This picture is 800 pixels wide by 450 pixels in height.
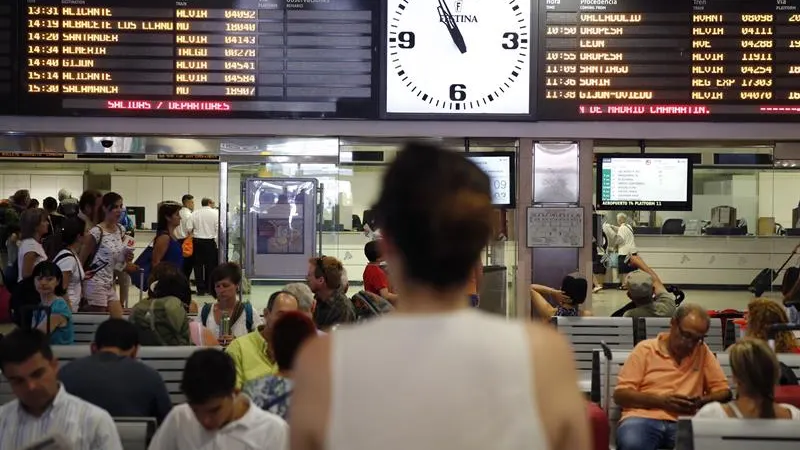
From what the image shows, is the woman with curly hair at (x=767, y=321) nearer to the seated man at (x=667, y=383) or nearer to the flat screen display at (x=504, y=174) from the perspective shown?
the seated man at (x=667, y=383)

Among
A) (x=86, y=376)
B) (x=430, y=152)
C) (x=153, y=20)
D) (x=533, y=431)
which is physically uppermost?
(x=153, y=20)

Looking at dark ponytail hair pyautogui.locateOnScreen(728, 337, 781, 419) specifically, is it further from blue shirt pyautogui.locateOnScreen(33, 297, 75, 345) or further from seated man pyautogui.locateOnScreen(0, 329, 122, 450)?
blue shirt pyautogui.locateOnScreen(33, 297, 75, 345)

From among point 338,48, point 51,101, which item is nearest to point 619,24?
point 338,48

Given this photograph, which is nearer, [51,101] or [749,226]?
[51,101]

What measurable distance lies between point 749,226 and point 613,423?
14962 millimetres

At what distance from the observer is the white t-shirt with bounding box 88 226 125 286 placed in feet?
29.9

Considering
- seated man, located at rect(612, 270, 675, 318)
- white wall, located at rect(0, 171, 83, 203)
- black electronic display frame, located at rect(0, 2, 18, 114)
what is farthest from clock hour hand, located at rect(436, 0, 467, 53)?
white wall, located at rect(0, 171, 83, 203)

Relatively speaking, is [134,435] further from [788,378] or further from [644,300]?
[644,300]

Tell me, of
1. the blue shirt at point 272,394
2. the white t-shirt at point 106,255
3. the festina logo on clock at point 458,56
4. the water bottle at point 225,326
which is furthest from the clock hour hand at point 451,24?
the blue shirt at point 272,394

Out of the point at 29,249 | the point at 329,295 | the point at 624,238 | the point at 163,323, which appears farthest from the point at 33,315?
the point at 624,238

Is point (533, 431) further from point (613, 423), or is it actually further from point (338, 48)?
point (338, 48)

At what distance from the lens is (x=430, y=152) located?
1728 millimetres

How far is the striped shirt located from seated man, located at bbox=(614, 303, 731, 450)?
10.5ft

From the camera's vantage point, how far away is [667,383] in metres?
6.28
